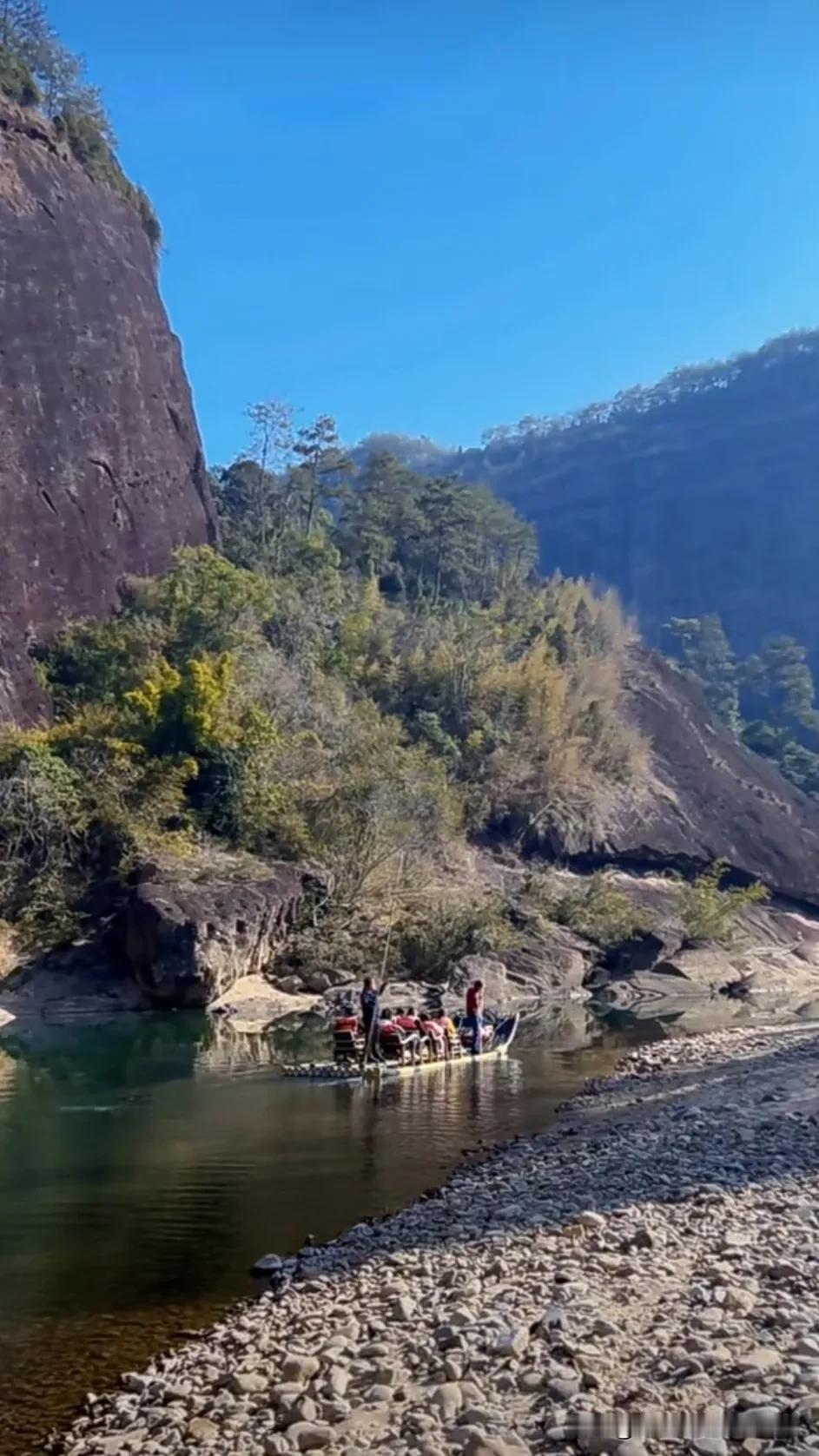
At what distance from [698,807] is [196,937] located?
33.3 meters

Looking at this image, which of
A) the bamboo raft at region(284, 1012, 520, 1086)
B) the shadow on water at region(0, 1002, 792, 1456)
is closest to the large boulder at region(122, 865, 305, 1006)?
the shadow on water at region(0, 1002, 792, 1456)

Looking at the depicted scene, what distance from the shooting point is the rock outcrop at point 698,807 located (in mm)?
55562

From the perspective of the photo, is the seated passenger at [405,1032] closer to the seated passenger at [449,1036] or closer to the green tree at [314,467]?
the seated passenger at [449,1036]

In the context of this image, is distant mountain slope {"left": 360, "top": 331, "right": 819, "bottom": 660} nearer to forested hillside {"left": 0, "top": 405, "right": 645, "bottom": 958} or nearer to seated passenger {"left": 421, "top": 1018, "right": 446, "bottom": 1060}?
forested hillside {"left": 0, "top": 405, "right": 645, "bottom": 958}

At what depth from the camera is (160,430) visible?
5931 centimetres

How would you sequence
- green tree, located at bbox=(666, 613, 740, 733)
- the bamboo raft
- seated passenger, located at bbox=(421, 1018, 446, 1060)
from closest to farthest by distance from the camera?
the bamboo raft
seated passenger, located at bbox=(421, 1018, 446, 1060)
green tree, located at bbox=(666, 613, 740, 733)

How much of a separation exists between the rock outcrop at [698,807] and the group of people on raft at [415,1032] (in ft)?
94.6

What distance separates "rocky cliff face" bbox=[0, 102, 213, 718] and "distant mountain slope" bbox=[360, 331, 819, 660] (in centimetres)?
8379

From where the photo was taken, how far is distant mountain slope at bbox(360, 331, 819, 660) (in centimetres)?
14150

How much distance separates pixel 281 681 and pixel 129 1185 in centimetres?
3559

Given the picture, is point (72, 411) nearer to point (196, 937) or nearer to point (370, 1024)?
point (196, 937)

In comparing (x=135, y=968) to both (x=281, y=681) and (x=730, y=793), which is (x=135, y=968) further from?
(x=730, y=793)

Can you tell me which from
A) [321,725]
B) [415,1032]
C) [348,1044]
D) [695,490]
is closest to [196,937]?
[415,1032]

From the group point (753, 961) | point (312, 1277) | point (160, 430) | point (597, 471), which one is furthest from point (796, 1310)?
point (597, 471)
